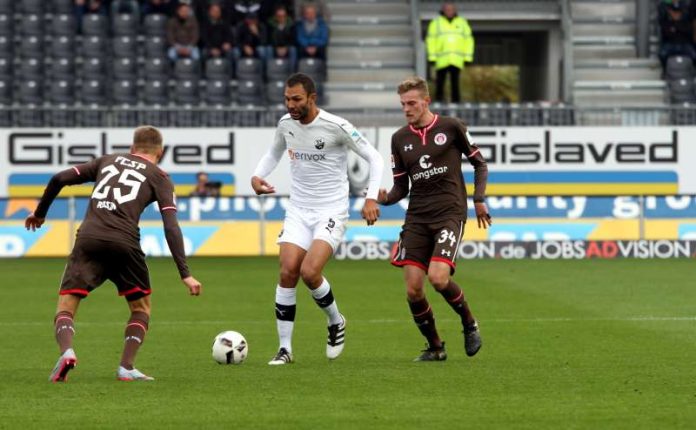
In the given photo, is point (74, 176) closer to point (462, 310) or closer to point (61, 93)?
point (462, 310)

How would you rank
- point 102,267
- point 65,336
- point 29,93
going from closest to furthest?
point 65,336, point 102,267, point 29,93

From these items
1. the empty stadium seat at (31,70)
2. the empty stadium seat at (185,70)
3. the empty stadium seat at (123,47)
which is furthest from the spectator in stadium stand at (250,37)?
the empty stadium seat at (31,70)

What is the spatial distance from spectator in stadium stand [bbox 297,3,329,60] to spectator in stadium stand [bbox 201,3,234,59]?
139cm

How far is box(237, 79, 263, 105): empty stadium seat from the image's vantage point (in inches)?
1152

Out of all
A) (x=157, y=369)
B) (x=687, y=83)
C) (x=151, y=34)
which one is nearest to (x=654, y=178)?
(x=687, y=83)

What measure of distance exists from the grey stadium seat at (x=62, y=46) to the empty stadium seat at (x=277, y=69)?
389 cm

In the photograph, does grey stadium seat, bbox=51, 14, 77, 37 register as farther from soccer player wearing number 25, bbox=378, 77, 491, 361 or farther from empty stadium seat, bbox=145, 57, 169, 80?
soccer player wearing number 25, bbox=378, 77, 491, 361

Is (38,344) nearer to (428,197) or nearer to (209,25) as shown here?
(428,197)

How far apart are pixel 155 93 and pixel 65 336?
65.9ft

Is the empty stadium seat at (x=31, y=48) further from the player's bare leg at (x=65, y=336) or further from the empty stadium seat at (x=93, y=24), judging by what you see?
the player's bare leg at (x=65, y=336)

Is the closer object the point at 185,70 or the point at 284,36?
the point at 185,70

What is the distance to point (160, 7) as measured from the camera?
3016cm

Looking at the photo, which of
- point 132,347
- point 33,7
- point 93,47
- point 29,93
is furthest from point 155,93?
point 132,347

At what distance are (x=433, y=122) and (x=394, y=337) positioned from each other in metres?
2.50
